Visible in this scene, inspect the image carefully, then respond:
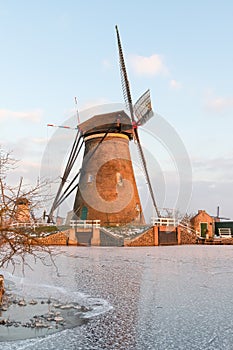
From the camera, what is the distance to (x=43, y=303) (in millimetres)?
5414

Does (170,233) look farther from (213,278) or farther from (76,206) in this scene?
(213,278)

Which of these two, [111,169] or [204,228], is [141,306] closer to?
[111,169]

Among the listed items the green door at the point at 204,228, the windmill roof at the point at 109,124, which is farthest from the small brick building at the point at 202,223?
the windmill roof at the point at 109,124

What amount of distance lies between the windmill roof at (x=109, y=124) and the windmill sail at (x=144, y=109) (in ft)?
2.96

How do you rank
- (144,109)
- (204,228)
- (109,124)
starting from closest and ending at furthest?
(109,124), (144,109), (204,228)

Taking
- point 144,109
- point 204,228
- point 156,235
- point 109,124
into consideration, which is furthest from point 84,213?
point 204,228

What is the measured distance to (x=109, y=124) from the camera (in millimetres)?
22672

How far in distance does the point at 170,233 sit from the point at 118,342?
18.0m

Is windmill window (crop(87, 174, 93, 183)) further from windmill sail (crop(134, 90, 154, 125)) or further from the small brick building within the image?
the small brick building

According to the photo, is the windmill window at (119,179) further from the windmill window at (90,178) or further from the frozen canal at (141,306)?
the frozen canal at (141,306)

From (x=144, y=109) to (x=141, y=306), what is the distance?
19.9 meters

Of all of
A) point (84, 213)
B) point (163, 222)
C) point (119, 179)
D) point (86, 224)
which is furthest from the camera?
point (84, 213)

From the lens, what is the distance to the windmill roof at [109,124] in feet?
74.3

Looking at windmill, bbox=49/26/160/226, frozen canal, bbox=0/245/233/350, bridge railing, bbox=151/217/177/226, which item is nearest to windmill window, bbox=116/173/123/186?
windmill, bbox=49/26/160/226
